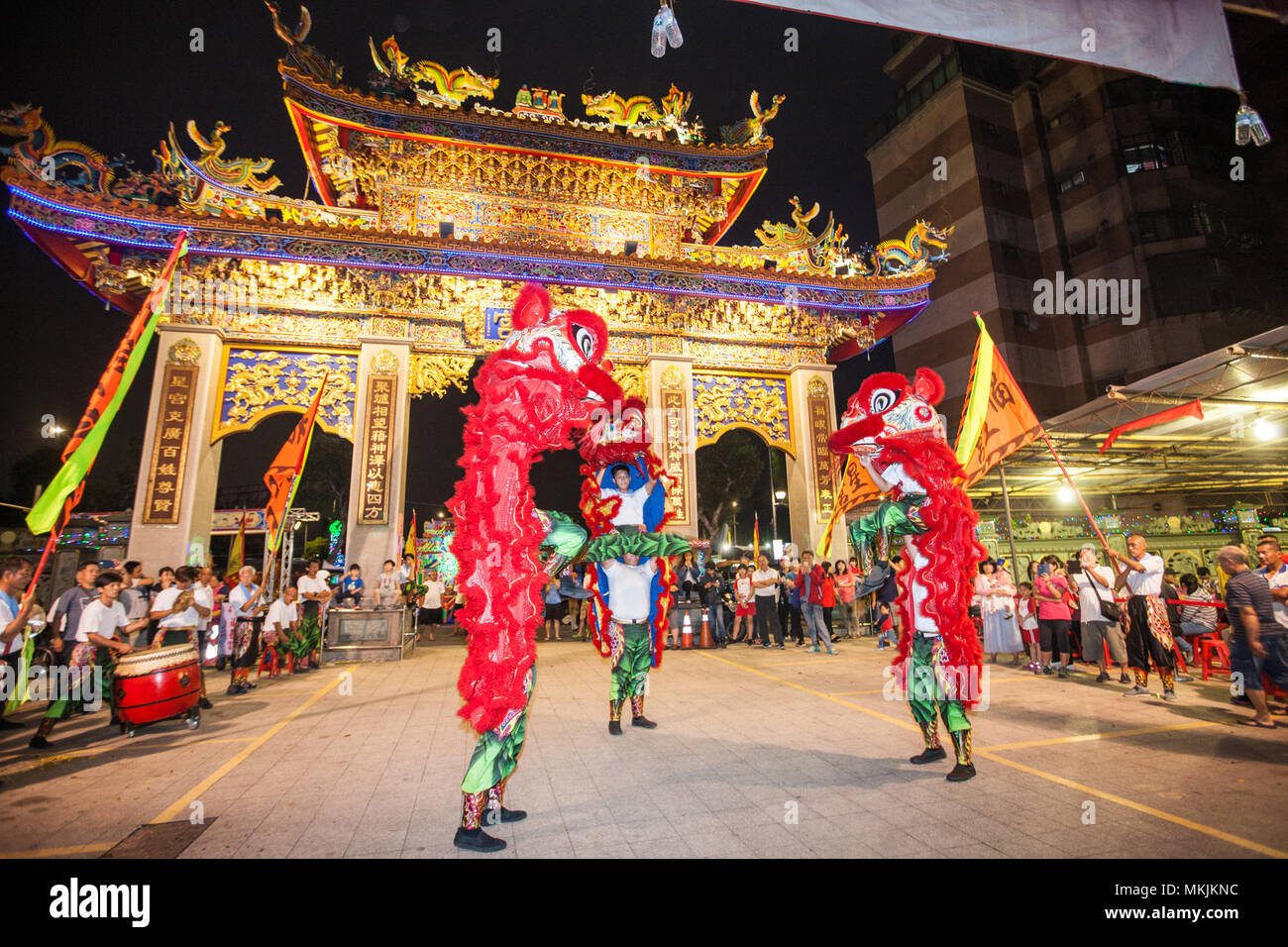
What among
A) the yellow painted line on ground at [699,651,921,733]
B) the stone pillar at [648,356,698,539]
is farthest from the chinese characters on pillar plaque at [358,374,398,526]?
the yellow painted line on ground at [699,651,921,733]

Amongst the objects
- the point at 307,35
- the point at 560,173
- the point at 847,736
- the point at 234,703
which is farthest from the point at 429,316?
the point at 847,736

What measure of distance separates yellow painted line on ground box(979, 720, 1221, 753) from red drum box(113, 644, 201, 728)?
670cm

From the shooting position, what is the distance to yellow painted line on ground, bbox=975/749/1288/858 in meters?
2.53

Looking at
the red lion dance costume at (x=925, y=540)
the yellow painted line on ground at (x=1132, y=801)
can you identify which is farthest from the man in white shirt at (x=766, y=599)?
the red lion dance costume at (x=925, y=540)

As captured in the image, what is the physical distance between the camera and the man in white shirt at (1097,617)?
6.77 metres

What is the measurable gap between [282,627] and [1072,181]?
101 feet

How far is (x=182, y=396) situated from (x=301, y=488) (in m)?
19.1

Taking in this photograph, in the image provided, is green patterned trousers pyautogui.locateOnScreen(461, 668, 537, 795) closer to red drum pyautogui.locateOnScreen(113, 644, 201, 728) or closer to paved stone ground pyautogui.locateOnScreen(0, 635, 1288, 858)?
paved stone ground pyautogui.locateOnScreen(0, 635, 1288, 858)

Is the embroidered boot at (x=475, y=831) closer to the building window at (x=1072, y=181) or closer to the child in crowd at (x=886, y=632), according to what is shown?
the child in crowd at (x=886, y=632)

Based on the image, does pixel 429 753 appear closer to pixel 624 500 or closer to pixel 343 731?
pixel 343 731

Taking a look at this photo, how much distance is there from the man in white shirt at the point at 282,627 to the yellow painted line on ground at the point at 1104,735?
27.9ft

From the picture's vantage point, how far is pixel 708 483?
31.2m

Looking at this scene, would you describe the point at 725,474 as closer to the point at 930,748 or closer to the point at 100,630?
the point at 930,748

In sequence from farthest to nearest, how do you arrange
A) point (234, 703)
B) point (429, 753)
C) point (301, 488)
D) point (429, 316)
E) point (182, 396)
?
1. point (301, 488)
2. point (429, 316)
3. point (182, 396)
4. point (234, 703)
5. point (429, 753)
